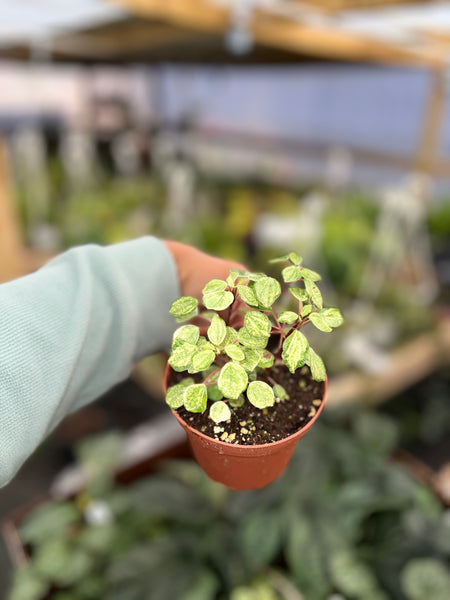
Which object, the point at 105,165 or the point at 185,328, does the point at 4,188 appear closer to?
the point at 185,328

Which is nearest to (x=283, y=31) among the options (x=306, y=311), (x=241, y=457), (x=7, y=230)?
(x=7, y=230)

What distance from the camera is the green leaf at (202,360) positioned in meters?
0.42

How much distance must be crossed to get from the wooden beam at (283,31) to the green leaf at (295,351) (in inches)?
63.1

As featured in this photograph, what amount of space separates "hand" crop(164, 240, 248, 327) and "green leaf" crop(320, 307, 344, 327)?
0.12 meters

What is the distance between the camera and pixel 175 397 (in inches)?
17.6

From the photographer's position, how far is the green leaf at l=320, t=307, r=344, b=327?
17.3 inches

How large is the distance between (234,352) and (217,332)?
28mm

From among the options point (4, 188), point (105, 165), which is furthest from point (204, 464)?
point (105, 165)

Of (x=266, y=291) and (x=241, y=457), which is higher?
(x=266, y=291)

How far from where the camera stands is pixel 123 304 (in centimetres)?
53

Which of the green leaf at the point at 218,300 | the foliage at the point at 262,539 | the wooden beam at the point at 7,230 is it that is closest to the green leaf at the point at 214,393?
the green leaf at the point at 218,300

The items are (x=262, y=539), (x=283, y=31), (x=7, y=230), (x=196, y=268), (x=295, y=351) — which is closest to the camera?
(x=295, y=351)

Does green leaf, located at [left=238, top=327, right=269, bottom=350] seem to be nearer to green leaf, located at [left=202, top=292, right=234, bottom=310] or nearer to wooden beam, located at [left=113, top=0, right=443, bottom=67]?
green leaf, located at [left=202, top=292, right=234, bottom=310]

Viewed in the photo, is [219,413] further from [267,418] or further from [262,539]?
[262,539]
